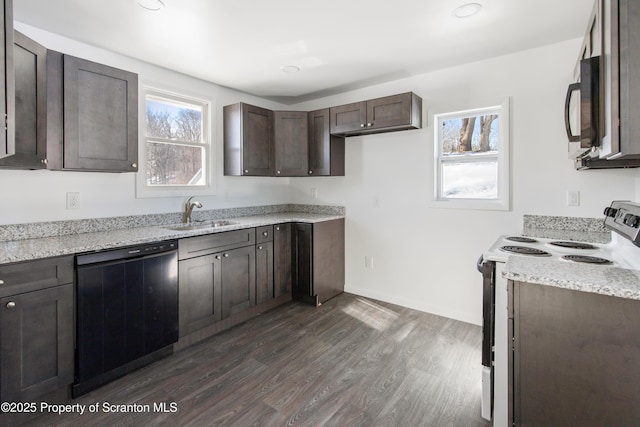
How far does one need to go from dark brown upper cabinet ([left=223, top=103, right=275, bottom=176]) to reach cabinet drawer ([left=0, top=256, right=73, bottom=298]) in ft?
6.23

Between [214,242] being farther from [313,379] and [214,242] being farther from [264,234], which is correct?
[313,379]

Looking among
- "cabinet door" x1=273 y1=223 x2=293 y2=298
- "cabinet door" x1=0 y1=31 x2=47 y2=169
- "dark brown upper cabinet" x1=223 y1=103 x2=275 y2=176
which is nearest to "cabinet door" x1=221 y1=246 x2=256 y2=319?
"cabinet door" x1=273 y1=223 x2=293 y2=298

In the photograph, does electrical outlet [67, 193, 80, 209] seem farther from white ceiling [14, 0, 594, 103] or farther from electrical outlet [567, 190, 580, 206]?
electrical outlet [567, 190, 580, 206]

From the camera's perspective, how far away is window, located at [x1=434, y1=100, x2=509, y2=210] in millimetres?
2889

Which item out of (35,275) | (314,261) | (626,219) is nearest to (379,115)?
(314,261)

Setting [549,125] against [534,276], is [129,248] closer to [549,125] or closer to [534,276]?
[534,276]

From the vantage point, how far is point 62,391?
1977 millimetres

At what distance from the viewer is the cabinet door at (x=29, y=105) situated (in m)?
1.91

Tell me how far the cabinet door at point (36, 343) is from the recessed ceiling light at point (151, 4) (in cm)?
179

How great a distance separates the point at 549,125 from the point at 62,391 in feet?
13.0

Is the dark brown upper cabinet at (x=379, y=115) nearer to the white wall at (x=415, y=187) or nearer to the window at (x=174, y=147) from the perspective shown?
the white wall at (x=415, y=187)

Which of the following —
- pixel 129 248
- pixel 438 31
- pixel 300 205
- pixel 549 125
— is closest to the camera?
pixel 129 248

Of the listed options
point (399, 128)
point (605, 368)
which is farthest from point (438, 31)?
point (605, 368)

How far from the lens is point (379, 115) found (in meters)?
3.28
